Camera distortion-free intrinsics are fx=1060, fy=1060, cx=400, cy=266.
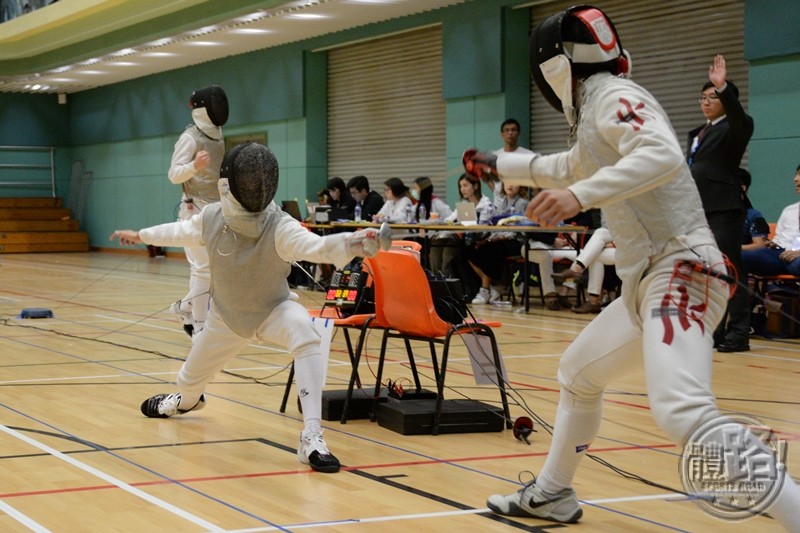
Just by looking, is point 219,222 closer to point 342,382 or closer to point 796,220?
point 342,382

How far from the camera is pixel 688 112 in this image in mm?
11078

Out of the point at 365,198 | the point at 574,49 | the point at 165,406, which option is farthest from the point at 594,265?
the point at 574,49

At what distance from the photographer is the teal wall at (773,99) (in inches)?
374

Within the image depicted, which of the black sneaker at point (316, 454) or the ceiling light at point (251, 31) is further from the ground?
the ceiling light at point (251, 31)

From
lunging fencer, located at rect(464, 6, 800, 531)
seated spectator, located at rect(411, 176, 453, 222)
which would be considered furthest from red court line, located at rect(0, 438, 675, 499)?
seated spectator, located at rect(411, 176, 453, 222)

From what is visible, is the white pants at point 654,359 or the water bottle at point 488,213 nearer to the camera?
the white pants at point 654,359

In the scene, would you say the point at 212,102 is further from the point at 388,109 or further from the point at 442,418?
the point at 388,109

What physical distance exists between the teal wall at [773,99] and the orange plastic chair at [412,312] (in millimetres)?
5752

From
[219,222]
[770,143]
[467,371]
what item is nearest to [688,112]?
[770,143]

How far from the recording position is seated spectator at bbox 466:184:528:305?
418 inches

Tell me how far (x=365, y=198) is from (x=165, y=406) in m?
8.36

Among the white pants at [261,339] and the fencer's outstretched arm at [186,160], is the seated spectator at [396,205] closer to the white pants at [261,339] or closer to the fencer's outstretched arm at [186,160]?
the fencer's outstretched arm at [186,160]

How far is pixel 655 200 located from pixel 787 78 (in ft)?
24.5

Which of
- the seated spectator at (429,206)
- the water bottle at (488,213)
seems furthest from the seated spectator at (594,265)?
the seated spectator at (429,206)
